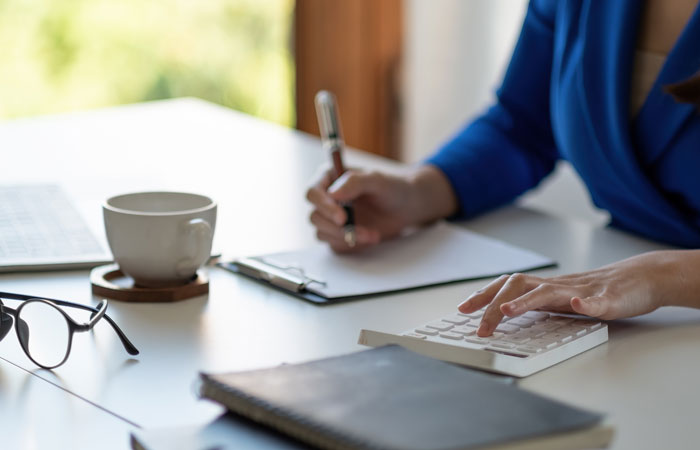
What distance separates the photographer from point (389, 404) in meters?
0.61

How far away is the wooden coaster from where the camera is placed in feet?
3.16

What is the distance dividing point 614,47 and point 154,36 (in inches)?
118

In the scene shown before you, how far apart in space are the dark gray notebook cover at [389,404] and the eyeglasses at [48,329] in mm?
192

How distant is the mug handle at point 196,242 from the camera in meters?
0.95

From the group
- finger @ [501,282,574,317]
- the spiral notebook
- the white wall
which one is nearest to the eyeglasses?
the spiral notebook

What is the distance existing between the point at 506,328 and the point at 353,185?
0.45 metres

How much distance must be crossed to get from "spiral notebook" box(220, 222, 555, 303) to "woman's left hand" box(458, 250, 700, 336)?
18 centimetres

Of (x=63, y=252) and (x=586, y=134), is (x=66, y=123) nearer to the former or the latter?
(x=63, y=252)

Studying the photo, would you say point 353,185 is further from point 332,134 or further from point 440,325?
point 440,325

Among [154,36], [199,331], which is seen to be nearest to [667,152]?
[199,331]

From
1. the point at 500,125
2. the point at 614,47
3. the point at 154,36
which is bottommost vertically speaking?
the point at 154,36

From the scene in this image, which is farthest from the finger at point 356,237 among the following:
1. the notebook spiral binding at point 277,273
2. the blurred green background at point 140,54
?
the blurred green background at point 140,54

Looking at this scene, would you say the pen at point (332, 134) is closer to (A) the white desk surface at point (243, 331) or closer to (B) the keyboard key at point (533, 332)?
(A) the white desk surface at point (243, 331)

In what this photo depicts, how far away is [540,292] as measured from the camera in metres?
0.85
